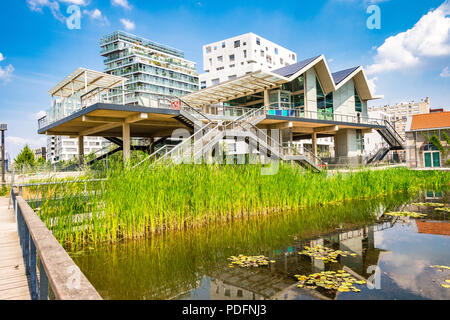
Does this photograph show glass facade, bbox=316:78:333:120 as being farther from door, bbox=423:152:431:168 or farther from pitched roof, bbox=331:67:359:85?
door, bbox=423:152:431:168

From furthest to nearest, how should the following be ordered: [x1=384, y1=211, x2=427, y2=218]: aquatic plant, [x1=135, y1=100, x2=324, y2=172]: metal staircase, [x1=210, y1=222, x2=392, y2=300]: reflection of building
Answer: [x1=135, y1=100, x2=324, y2=172]: metal staircase → [x1=384, y1=211, x2=427, y2=218]: aquatic plant → [x1=210, y1=222, x2=392, y2=300]: reflection of building

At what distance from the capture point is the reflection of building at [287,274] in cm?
394

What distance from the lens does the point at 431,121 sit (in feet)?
90.8

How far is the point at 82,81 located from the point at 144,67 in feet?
155

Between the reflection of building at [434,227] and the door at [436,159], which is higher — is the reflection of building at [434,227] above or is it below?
below

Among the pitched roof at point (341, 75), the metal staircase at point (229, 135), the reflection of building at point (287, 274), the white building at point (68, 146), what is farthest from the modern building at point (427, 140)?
the white building at point (68, 146)

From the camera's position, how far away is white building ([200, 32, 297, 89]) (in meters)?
54.4

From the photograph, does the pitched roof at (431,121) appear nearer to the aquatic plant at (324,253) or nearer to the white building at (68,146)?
the aquatic plant at (324,253)

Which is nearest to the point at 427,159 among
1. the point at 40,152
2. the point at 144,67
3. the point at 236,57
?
the point at 236,57

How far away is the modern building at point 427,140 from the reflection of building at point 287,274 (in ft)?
86.0

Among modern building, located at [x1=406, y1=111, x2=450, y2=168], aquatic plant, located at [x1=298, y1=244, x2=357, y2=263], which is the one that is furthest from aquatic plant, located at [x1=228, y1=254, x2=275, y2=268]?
modern building, located at [x1=406, y1=111, x2=450, y2=168]

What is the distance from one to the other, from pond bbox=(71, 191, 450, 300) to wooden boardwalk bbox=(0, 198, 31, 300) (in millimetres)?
1019

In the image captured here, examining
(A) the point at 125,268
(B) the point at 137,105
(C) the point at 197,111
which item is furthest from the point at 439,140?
(A) the point at 125,268
